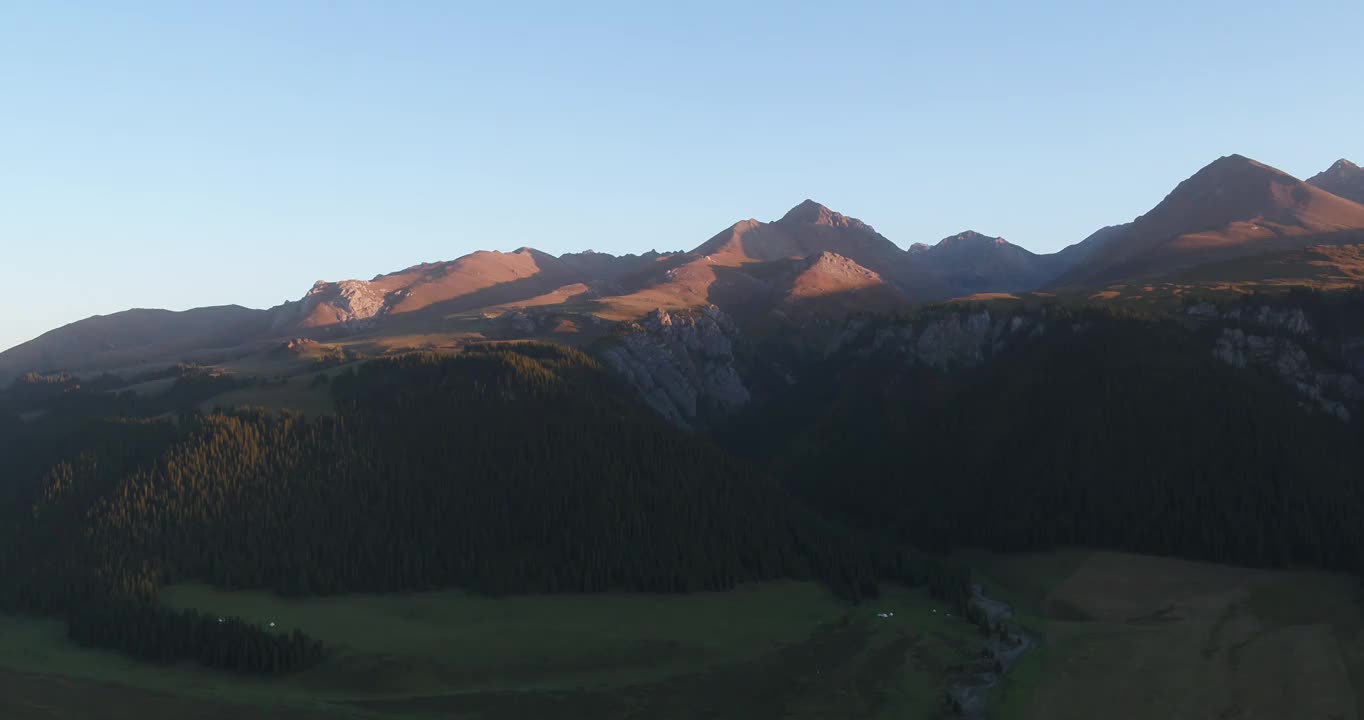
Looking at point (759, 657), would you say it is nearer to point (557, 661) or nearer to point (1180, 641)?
point (557, 661)

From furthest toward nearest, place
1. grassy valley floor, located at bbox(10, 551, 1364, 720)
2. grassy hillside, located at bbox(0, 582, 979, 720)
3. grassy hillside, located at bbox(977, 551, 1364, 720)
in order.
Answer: grassy hillside, located at bbox(0, 582, 979, 720), grassy valley floor, located at bbox(10, 551, 1364, 720), grassy hillside, located at bbox(977, 551, 1364, 720)

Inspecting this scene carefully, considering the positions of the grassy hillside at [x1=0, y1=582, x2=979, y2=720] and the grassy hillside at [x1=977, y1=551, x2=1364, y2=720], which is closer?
the grassy hillside at [x1=977, y1=551, x2=1364, y2=720]

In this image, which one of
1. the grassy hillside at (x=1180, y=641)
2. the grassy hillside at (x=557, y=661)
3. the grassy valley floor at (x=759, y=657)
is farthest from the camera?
the grassy hillside at (x=557, y=661)

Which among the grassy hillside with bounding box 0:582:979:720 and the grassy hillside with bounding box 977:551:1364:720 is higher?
the grassy hillside with bounding box 0:582:979:720

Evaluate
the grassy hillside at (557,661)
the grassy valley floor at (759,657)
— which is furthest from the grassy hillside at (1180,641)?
the grassy hillside at (557,661)

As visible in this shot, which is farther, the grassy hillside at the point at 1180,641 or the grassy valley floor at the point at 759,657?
the grassy valley floor at the point at 759,657

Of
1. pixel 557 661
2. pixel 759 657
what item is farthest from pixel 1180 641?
pixel 557 661

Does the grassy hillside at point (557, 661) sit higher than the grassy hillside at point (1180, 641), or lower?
higher

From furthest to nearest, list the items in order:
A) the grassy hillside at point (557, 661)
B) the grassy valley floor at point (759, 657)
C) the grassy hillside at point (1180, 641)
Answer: the grassy hillside at point (557, 661) → the grassy valley floor at point (759, 657) → the grassy hillside at point (1180, 641)

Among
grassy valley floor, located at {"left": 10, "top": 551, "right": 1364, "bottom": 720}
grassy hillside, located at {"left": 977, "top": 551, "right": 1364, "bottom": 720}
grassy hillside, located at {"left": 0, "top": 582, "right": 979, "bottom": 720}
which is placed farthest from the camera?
grassy hillside, located at {"left": 0, "top": 582, "right": 979, "bottom": 720}

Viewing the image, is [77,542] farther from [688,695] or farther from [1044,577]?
[1044,577]

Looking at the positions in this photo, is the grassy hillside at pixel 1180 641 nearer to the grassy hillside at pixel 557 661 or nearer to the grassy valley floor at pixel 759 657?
the grassy valley floor at pixel 759 657

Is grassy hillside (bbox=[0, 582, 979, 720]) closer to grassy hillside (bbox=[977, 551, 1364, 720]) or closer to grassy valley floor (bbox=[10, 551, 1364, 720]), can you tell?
grassy valley floor (bbox=[10, 551, 1364, 720])

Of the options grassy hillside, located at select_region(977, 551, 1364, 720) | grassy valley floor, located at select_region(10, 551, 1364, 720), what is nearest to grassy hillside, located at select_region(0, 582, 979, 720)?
grassy valley floor, located at select_region(10, 551, 1364, 720)
